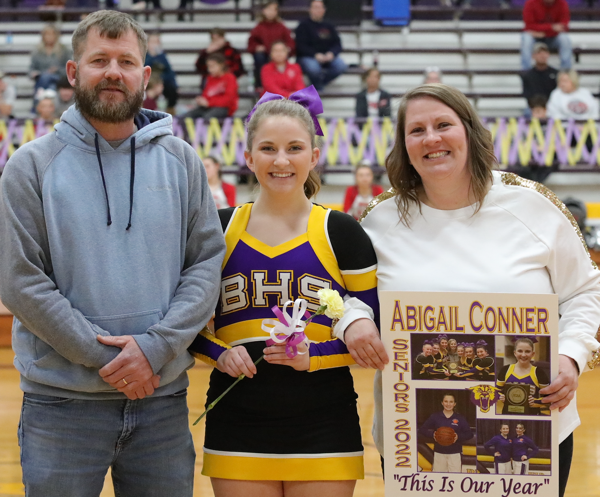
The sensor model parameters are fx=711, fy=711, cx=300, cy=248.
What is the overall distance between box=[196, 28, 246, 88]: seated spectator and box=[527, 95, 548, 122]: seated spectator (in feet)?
11.8

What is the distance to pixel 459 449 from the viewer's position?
1.70 meters

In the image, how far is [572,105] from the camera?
27.8 feet

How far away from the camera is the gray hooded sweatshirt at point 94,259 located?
166 centimetres

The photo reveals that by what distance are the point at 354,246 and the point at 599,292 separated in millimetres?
654

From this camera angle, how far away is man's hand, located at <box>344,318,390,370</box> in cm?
172

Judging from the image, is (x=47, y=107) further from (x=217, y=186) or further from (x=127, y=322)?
(x=127, y=322)

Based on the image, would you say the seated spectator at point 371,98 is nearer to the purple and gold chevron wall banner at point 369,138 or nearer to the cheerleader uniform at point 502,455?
the purple and gold chevron wall banner at point 369,138

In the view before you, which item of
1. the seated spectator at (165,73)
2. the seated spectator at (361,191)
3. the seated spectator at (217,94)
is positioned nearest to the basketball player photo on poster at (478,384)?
the seated spectator at (361,191)

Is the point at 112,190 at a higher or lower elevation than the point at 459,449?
higher

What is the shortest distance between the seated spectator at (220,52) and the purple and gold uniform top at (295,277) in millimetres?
7385

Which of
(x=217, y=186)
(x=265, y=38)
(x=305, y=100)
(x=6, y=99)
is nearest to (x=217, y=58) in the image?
(x=265, y=38)

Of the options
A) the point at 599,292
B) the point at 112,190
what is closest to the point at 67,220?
the point at 112,190

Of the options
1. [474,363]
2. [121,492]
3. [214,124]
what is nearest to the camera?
[474,363]

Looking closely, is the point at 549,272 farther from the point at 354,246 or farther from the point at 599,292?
the point at 354,246
